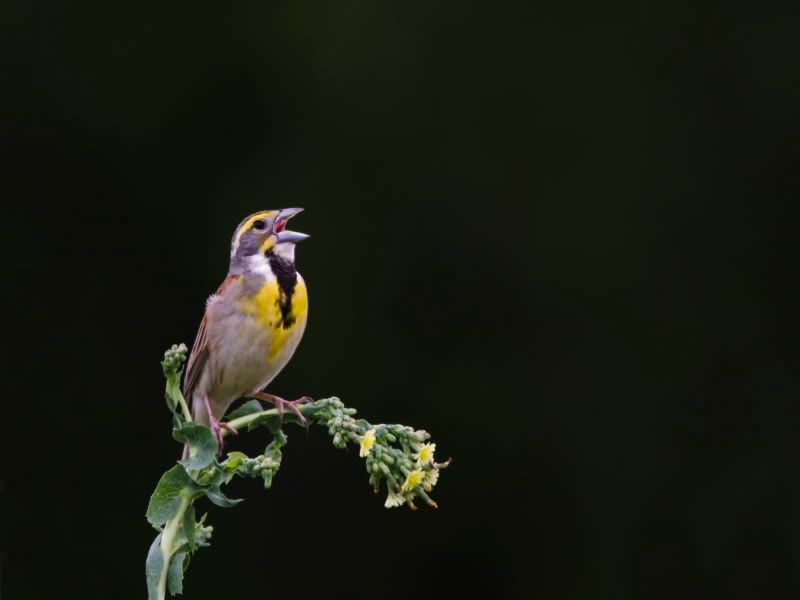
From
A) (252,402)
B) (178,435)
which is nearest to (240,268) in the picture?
(252,402)

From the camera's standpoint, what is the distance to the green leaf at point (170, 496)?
4.07ft

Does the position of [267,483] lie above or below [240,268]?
below

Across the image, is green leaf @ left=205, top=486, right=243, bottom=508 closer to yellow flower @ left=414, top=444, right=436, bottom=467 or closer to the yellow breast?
yellow flower @ left=414, top=444, right=436, bottom=467

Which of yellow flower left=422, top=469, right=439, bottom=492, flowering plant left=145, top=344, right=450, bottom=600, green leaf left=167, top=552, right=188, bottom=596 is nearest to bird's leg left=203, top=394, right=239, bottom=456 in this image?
flowering plant left=145, top=344, right=450, bottom=600

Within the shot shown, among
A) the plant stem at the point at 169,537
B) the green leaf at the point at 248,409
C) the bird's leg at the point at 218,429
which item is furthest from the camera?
the green leaf at the point at 248,409

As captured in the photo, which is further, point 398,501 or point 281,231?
point 281,231

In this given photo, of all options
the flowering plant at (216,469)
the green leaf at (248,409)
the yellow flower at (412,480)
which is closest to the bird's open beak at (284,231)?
the green leaf at (248,409)

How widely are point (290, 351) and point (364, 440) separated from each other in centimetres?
81

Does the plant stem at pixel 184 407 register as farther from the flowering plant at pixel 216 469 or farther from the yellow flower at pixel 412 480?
the yellow flower at pixel 412 480

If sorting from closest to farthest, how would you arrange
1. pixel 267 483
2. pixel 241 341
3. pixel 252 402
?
pixel 267 483 → pixel 252 402 → pixel 241 341

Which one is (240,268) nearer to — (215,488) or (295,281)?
(295,281)

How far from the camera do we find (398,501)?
4.36 feet

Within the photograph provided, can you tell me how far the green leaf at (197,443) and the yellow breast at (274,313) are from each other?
0.75 m

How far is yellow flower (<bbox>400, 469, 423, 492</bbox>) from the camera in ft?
4.30
